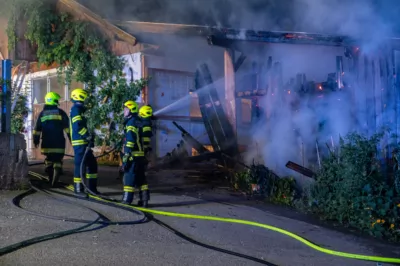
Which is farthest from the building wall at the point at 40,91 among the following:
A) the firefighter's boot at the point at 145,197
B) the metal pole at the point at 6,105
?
the firefighter's boot at the point at 145,197

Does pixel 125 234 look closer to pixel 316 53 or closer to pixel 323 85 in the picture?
pixel 323 85

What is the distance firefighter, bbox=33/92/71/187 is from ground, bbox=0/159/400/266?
913mm

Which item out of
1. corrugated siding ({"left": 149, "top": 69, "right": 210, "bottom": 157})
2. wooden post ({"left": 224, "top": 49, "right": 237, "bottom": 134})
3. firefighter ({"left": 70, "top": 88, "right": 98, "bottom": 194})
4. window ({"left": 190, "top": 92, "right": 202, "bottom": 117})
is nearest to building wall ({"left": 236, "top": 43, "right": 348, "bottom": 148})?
wooden post ({"left": 224, "top": 49, "right": 237, "bottom": 134})

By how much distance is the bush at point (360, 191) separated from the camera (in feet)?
20.8

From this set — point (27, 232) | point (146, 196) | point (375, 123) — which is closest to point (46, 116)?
point (146, 196)

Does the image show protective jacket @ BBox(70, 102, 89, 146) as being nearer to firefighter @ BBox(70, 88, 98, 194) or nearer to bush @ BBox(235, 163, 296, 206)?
firefighter @ BBox(70, 88, 98, 194)

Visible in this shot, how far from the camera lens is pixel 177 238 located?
17.0 feet

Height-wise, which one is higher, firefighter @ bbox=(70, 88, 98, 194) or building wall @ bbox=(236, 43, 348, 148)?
building wall @ bbox=(236, 43, 348, 148)

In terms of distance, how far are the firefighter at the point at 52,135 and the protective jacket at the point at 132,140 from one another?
1648 millimetres

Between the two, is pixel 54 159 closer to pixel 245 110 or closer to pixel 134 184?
pixel 134 184

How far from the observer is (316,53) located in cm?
1022

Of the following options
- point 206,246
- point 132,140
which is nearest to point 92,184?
point 132,140

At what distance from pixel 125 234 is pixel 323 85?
536cm

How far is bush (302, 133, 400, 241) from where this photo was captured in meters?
6.34
